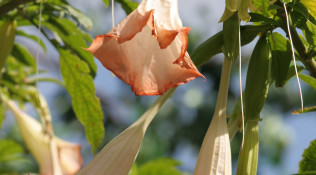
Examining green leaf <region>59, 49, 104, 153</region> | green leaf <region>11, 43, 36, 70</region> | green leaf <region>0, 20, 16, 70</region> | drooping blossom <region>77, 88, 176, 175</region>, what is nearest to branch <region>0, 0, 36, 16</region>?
green leaf <region>0, 20, 16, 70</region>

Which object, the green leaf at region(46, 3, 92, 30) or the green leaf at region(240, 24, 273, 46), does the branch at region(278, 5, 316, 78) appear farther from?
the green leaf at region(46, 3, 92, 30)

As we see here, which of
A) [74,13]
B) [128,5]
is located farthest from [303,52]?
[74,13]

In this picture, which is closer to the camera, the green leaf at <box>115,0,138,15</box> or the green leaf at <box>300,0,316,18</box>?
the green leaf at <box>300,0,316,18</box>

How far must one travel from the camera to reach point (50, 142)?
117 cm

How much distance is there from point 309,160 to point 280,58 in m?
0.18

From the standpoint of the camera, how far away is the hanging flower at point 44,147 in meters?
1.17

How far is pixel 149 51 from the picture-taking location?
468mm

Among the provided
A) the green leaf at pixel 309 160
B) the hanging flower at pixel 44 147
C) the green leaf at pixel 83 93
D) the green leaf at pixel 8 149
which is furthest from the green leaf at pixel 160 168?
the green leaf at pixel 309 160

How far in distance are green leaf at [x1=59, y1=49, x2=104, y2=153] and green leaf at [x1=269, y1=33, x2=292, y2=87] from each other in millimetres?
416

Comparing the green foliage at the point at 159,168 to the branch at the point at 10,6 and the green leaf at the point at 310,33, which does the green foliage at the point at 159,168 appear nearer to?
the branch at the point at 10,6

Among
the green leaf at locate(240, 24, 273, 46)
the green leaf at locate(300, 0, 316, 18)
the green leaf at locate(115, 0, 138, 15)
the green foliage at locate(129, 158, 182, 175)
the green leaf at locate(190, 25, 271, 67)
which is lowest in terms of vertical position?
the green foliage at locate(129, 158, 182, 175)

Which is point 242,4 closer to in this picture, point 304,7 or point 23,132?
point 304,7

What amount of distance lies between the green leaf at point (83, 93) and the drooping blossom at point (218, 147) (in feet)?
1.39

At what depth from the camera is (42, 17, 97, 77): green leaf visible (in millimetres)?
950
